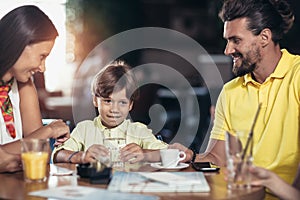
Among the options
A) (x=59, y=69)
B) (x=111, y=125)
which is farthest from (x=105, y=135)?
(x=59, y=69)

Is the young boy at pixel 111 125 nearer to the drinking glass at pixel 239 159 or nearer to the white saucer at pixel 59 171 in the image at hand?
the white saucer at pixel 59 171

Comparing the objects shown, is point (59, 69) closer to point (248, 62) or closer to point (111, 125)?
point (111, 125)

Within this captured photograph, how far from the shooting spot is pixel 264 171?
1.67 meters

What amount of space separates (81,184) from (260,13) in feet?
3.82

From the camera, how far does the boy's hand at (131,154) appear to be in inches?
83.0

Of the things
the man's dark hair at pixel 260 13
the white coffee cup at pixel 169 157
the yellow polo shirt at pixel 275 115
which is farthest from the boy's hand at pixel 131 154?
the man's dark hair at pixel 260 13

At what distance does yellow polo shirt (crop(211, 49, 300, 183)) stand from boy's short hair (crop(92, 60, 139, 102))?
1.43 feet

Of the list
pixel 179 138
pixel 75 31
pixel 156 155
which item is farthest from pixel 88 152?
pixel 75 31

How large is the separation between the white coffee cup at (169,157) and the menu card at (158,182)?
0.16m

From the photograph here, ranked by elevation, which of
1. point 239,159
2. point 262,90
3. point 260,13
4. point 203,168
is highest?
point 260,13

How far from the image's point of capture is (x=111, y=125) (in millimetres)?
2418

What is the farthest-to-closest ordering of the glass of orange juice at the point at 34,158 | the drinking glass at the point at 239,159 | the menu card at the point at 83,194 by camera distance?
the glass of orange juice at the point at 34,158, the drinking glass at the point at 239,159, the menu card at the point at 83,194

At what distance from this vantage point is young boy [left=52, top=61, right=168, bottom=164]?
2.27 meters

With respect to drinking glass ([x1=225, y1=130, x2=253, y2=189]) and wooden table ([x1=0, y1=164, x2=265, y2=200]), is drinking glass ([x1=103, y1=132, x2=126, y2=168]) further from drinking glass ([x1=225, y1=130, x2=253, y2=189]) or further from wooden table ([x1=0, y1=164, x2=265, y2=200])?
drinking glass ([x1=225, y1=130, x2=253, y2=189])
